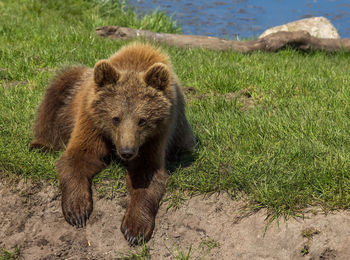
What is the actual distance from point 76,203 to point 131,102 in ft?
3.08

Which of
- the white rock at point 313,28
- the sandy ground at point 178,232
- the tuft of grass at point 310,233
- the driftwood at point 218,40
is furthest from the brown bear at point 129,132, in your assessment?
the white rock at point 313,28

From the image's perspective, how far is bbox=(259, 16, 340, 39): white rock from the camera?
36.6ft

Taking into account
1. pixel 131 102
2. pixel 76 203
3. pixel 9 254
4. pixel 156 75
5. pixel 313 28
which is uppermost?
pixel 156 75

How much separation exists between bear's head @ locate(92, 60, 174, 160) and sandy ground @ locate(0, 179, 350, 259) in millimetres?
662

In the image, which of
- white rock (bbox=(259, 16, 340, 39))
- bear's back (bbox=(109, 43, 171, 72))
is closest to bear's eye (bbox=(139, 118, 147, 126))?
bear's back (bbox=(109, 43, 171, 72))

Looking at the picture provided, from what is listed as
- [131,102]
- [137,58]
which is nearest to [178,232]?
[131,102]

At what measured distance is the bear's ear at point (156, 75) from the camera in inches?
161

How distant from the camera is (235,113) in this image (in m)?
5.64

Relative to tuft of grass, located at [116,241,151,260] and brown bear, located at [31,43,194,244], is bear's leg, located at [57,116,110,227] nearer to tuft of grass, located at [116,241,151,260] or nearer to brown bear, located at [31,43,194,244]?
brown bear, located at [31,43,194,244]

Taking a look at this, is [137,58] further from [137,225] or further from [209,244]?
[209,244]

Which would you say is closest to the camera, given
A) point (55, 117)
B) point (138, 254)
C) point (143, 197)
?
point (138, 254)

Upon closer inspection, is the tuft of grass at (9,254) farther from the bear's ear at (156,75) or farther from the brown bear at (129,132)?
the bear's ear at (156,75)

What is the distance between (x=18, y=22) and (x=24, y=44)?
1.15 meters

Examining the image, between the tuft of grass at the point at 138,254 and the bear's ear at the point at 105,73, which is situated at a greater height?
the bear's ear at the point at 105,73
